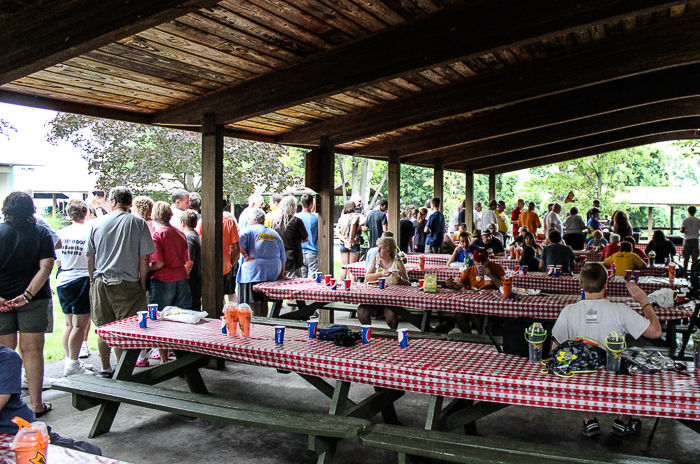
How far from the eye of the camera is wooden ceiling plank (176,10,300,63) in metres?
4.07

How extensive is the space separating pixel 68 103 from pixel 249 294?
2731 millimetres

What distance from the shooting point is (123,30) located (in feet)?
10.9

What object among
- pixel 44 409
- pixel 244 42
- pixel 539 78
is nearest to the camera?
pixel 44 409

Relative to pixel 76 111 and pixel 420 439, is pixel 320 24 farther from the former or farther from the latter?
pixel 420 439

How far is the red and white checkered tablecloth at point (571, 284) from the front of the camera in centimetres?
624

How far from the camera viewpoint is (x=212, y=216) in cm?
586

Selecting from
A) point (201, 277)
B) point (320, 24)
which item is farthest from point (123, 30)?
point (201, 277)

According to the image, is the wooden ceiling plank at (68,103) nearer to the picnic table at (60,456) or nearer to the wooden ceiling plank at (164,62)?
the wooden ceiling plank at (164,62)

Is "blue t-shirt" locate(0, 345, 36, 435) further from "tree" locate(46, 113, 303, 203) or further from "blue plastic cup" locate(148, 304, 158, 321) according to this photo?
"tree" locate(46, 113, 303, 203)

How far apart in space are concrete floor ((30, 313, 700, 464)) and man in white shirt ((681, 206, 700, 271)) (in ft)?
32.1

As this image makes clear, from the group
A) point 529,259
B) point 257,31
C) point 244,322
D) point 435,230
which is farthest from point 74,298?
point 435,230

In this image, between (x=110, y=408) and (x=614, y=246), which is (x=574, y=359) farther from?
(x=614, y=246)

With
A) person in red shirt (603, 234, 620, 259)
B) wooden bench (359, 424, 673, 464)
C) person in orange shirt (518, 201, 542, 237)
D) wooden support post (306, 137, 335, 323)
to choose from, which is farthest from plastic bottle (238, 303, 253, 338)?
person in orange shirt (518, 201, 542, 237)

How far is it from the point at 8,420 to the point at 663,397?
2871 mm
